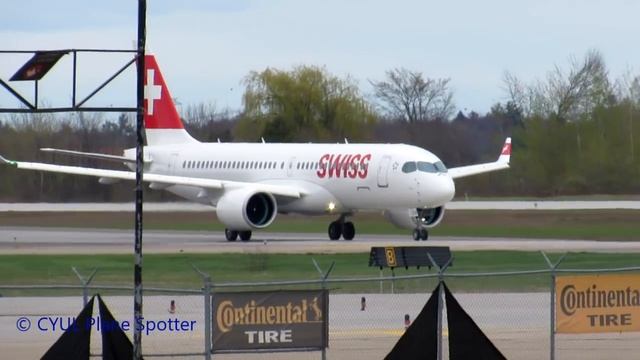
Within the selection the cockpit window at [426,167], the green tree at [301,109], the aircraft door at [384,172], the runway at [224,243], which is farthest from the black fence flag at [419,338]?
the green tree at [301,109]

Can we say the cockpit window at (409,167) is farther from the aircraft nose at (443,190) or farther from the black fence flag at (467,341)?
the black fence flag at (467,341)

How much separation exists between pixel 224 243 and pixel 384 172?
18.0 ft

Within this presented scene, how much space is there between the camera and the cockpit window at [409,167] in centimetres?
4741

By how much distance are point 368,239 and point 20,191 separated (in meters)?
20.4

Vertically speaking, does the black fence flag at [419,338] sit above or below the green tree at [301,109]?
below

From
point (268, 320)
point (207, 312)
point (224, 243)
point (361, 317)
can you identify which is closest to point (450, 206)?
point (224, 243)

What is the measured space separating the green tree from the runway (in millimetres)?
19717

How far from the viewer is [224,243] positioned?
47.0 metres

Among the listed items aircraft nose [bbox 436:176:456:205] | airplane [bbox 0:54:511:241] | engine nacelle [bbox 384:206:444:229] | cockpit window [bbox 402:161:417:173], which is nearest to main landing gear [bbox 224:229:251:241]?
airplane [bbox 0:54:511:241]

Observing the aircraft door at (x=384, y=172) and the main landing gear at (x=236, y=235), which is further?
the main landing gear at (x=236, y=235)

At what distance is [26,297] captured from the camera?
2983cm

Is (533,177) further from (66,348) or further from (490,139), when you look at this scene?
(66,348)

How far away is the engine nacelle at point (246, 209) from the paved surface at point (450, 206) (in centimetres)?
749

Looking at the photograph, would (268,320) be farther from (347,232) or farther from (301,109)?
(301,109)
